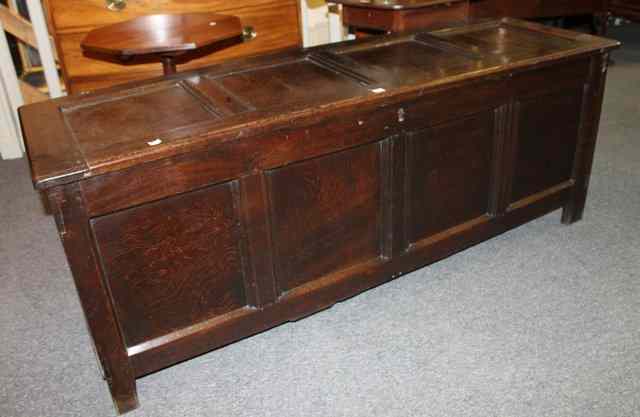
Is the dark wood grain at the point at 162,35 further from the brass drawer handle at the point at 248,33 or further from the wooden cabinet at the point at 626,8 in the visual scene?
the wooden cabinet at the point at 626,8

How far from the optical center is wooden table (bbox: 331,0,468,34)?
10.4ft

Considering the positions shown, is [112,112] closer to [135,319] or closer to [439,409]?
[135,319]

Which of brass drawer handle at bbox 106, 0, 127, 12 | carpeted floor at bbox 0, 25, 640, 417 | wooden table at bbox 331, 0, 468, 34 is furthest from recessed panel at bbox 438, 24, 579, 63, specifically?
brass drawer handle at bbox 106, 0, 127, 12

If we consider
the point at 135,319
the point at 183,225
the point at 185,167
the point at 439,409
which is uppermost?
the point at 185,167

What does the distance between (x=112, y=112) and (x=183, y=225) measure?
45cm

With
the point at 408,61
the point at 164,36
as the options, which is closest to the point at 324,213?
the point at 408,61

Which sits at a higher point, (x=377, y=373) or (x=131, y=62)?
(x=131, y=62)

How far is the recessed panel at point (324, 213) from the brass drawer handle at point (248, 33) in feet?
6.35

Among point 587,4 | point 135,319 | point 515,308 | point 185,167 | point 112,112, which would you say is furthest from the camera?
point 587,4

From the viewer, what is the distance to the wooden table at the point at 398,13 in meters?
A: 3.16

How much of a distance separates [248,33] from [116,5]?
77 cm

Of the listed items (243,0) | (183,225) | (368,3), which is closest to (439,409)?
(183,225)

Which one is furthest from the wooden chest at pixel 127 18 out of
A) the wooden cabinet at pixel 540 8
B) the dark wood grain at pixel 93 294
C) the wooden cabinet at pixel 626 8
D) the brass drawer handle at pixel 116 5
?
the wooden cabinet at pixel 626 8

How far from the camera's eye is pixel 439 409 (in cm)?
172
